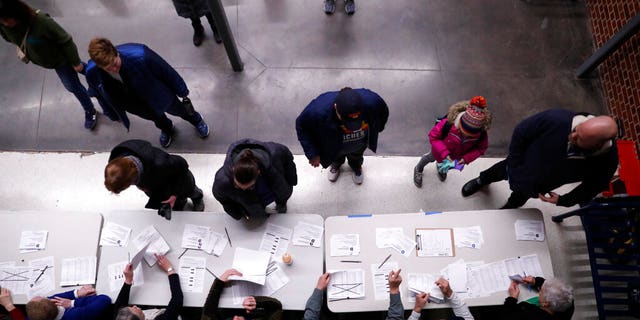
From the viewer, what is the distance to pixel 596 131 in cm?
212

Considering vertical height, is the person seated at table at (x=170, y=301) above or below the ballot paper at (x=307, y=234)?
below

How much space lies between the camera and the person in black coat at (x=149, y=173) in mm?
2324

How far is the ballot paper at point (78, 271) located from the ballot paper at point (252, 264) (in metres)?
1.00

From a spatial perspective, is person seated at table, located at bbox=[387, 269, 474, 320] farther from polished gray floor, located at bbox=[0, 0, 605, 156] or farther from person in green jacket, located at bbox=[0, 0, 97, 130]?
person in green jacket, located at bbox=[0, 0, 97, 130]

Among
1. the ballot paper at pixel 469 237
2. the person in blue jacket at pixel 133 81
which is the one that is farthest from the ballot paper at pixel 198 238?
the ballot paper at pixel 469 237

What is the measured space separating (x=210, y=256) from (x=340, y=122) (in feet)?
4.28

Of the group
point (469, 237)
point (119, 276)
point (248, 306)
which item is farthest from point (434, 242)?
point (119, 276)

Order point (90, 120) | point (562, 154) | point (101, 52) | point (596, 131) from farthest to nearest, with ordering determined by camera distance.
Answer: point (90, 120), point (101, 52), point (562, 154), point (596, 131)

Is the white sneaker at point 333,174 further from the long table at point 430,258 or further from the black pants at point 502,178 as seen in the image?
the black pants at point 502,178

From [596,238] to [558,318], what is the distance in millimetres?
861

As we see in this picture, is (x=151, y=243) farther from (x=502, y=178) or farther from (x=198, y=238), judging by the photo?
(x=502, y=178)

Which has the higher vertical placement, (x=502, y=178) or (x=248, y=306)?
(x=502, y=178)

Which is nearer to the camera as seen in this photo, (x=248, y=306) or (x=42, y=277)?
(x=248, y=306)

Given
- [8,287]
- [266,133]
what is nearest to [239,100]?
[266,133]
